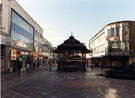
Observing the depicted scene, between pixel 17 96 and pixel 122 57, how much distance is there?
34.7 meters

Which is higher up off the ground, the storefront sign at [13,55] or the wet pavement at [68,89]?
the storefront sign at [13,55]

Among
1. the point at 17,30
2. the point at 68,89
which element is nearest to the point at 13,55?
the point at 17,30

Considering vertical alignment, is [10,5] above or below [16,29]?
above

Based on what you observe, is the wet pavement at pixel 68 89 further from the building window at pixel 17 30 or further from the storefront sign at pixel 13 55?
the building window at pixel 17 30

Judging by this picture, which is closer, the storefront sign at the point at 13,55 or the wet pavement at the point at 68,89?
the wet pavement at the point at 68,89

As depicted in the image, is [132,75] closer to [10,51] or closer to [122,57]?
[10,51]

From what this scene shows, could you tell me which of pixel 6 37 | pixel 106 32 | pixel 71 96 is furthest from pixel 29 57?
pixel 71 96

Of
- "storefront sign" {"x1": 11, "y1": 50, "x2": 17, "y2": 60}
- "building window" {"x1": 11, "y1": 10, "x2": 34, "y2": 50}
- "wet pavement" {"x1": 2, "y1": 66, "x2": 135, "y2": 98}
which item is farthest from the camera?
"building window" {"x1": 11, "y1": 10, "x2": 34, "y2": 50}

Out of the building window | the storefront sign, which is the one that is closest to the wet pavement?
the storefront sign

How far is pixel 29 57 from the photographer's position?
121 feet

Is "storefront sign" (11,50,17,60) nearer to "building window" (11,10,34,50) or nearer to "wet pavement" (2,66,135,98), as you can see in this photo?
"building window" (11,10,34,50)

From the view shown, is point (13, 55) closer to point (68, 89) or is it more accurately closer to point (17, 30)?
point (17, 30)

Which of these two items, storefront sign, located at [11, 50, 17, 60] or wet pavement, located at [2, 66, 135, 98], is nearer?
wet pavement, located at [2, 66, 135, 98]

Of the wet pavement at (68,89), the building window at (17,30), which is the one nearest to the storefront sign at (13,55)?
the building window at (17,30)
